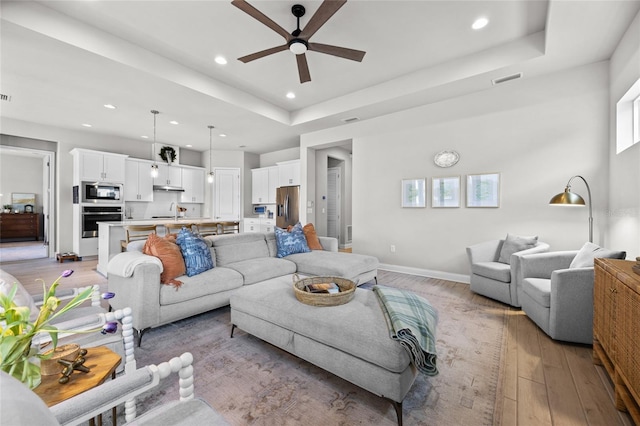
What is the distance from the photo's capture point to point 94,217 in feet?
19.3

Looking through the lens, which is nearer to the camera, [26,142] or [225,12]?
[225,12]

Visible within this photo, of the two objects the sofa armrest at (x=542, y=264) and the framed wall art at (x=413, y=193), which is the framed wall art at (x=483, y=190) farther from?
the sofa armrest at (x=542, y=264)

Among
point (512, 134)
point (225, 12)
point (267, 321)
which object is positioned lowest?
point (267, 321)

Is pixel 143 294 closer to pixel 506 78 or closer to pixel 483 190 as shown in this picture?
pixel 483 190

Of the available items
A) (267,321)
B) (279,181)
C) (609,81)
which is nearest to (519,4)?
(609,81)

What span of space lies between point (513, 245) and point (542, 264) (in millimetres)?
594

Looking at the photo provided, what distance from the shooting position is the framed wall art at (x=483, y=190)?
151 inches

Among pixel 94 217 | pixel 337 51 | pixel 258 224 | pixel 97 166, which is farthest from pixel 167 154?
pixel 337 51

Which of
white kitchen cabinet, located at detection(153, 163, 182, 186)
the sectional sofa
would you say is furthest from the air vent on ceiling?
white kitchen cabinet, located at detection(153, 163, 182, 186)

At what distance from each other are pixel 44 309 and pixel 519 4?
4.00 meters

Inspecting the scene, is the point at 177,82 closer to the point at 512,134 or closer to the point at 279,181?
the point at 279,181

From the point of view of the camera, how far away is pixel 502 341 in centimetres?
233

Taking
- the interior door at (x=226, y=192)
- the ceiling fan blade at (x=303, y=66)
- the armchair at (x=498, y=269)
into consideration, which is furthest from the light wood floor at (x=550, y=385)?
the interior door at (x=226, y=192)

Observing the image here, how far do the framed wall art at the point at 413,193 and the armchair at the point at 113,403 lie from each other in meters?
4.22
